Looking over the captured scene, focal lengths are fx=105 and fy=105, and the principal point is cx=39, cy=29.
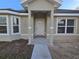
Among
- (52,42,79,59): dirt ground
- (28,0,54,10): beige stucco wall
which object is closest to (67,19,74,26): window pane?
(28,0,54,10): beige stucco wall

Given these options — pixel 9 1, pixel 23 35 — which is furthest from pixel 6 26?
pixel 9 1

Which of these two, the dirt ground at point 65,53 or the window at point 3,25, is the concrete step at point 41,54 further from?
the window at point 3,25

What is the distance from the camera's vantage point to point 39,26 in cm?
1470

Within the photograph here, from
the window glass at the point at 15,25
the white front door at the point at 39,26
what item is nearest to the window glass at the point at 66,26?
the white front door at the point at 39,26

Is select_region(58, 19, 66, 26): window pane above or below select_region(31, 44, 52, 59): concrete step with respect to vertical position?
above

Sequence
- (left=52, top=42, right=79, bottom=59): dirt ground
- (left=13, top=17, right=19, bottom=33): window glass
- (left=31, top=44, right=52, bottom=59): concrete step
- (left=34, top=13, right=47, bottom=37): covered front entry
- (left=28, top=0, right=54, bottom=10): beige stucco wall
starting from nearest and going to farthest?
(left=31, top=44, right=52, bottom=59): concrete step
(left=52, top=42, right=79, bottom=59): dirt ground
(left=28, top=0, right=54, bottom=10): beige stucco wall
(left=13, top=17, right=19, bottom=33): window glass
(left=34, top=13, right=47, bottom=37): covered front entry

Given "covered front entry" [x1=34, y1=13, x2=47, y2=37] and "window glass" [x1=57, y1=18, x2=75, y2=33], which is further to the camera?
"covered front entry" [x1=34, y1=13, x2=47, y2=37]

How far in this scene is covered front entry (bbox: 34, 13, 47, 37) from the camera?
14.6 m

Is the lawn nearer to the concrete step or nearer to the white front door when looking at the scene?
the concrete step

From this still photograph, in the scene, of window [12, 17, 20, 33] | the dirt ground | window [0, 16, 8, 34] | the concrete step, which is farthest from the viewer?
window [12, 17, 20, 33]

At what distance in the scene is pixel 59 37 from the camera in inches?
540

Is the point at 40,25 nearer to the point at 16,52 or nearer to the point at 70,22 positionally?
the point at 70,22

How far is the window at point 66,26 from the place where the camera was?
1372 centimetres

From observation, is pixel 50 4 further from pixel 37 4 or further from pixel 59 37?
pixel 59 37
